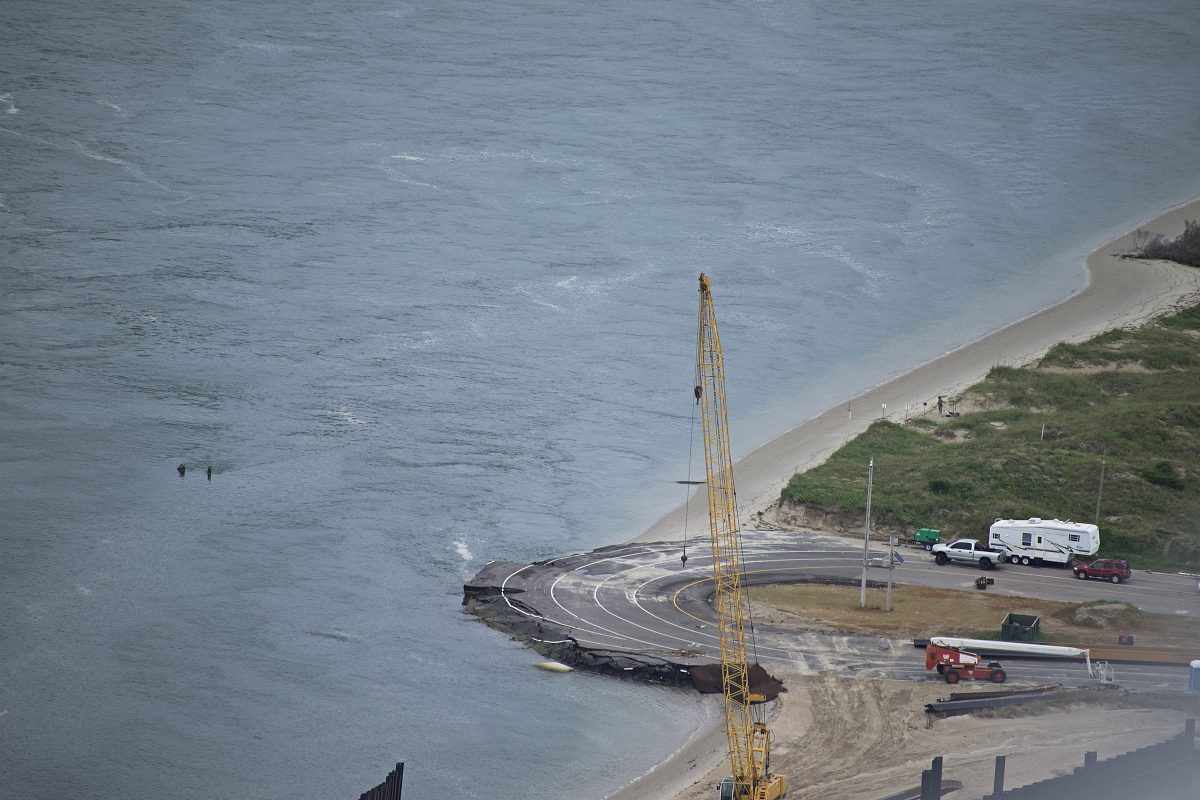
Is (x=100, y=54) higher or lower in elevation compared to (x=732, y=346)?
higher

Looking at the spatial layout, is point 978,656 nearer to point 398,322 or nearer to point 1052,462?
point 1052,462

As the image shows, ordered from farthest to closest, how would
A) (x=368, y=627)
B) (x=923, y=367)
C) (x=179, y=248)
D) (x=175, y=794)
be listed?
(x=179, y=248), (x=923, y=367), (x=368, y=627), (x=175, y=794)

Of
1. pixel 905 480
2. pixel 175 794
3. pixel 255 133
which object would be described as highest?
pixel 255 133

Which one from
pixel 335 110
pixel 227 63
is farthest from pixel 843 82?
pixel 227 63

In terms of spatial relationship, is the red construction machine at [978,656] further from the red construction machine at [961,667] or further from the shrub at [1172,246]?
the shrub at [1172,246]

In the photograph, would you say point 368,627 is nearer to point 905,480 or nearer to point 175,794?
point 175,794

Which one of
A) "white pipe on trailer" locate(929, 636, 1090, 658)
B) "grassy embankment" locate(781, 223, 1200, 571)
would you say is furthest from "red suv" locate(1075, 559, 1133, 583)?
"white pipe on trailer" locate(929, 636, 1090, 658)

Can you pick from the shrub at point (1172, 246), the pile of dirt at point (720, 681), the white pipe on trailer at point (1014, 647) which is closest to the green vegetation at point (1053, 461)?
the white pipe on trailer at point (1014, 647)

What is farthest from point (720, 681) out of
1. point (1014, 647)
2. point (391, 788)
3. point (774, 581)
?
point (391, 788)
